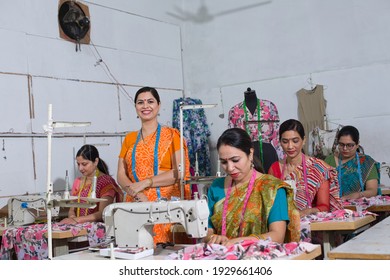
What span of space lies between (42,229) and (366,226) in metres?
2.27

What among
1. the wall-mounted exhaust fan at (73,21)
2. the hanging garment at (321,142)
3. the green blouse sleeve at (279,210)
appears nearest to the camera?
the green blouse sleeve at (279,210)

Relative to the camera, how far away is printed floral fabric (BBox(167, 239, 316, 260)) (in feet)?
7.18

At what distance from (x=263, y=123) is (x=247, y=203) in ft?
9.04

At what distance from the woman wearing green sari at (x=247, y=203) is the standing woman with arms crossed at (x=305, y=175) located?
92 centimetres

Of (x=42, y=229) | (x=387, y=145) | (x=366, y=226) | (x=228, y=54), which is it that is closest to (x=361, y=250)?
(x=366, y=226)

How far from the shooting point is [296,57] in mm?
6855

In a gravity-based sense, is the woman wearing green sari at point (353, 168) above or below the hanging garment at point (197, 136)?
below

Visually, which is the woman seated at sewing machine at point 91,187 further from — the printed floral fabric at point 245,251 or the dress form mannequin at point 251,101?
the printed floral fabric at point 245,251

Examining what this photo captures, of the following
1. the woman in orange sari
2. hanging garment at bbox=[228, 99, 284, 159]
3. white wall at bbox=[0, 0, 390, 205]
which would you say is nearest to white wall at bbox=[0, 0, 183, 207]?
white wall at bbox=[0, 0, 390, 205]

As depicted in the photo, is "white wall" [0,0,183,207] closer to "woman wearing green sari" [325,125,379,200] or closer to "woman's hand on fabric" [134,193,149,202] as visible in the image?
"woman's hand on fabric" [134,193,149,202]

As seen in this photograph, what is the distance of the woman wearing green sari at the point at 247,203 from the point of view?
2.66 m

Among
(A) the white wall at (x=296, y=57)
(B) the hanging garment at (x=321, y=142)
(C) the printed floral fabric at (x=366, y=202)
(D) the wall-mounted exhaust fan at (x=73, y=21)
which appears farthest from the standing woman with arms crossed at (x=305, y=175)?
(D) the wall-mounted exhaust fan at (x=73, y=21)

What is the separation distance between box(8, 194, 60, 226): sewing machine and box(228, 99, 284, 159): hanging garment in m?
2.14

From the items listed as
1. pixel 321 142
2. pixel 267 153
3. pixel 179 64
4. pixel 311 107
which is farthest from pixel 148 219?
pixel 179 64
